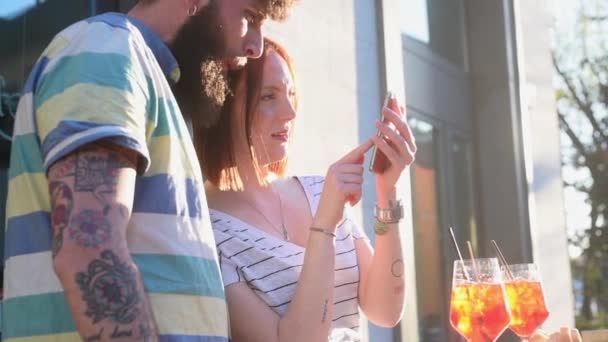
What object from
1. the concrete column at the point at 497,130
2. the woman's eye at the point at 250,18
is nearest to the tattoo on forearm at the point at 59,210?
the woman's eye at the point at 250,18

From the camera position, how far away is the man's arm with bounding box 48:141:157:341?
3.47 feet

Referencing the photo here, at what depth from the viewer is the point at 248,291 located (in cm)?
178

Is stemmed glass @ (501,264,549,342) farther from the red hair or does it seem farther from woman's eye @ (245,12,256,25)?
woman's eye @ (245,12,256,25)

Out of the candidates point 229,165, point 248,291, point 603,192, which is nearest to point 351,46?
point 229,165

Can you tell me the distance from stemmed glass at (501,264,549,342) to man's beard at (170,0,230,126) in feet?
2.92

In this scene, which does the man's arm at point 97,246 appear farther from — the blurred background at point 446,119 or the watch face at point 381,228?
the blurred background at point 446,119

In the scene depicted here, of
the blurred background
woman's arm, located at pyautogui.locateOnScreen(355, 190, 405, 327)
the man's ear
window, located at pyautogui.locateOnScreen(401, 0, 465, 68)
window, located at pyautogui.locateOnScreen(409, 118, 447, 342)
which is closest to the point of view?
the man's ear

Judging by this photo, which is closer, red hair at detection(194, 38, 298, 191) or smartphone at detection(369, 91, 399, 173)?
smartphone at detection(369, 91, 399, 173)

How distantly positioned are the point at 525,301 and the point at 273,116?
0.73m

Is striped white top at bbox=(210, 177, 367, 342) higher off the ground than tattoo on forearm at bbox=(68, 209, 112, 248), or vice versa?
tattoo on forearm at bbox=(68, 209, 112, 248)

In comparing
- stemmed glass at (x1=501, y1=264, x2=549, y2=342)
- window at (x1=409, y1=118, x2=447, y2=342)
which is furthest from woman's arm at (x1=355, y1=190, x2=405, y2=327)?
window at (x1=409, y1=118, x2=447, y2=342)

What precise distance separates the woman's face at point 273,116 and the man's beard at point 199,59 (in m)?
0.42

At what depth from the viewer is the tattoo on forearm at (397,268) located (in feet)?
6.21

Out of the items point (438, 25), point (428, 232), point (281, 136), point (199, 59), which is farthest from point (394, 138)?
point (438, 25)
